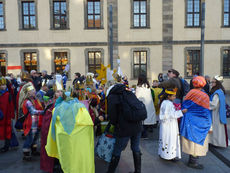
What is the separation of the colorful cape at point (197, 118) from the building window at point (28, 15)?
14.0 m

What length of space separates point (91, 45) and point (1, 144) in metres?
10.5

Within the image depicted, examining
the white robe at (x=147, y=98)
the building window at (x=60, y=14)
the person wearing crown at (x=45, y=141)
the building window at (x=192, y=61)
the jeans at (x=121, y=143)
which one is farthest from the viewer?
the building window at (x=192, y=61)

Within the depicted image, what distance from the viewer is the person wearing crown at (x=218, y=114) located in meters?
4.64

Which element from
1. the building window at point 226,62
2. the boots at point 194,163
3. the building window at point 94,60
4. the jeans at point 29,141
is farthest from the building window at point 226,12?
the jeans at point 29,141

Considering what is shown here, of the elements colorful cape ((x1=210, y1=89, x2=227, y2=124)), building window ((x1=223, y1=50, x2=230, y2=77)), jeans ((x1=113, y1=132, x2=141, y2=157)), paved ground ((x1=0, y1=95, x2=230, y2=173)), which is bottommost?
paved ground ((x1=0, y1=95, x2=230, y2=173))

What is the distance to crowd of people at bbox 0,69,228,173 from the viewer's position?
9.64ft

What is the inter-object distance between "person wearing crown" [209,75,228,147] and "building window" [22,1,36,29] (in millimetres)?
13629

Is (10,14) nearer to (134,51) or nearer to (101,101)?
(134,51)

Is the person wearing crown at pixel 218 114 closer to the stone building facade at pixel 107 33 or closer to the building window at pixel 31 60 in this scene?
the stone building facade at pixel 107 33

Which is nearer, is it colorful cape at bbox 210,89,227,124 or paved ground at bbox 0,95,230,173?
paved ground at bbox 0,95,230,173

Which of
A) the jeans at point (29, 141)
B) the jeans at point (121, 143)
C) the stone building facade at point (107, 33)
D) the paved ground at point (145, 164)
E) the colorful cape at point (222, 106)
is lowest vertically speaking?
the paved ground at point (145, 164)

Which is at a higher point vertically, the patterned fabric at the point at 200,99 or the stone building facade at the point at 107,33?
the stone building facade at the point at 107,33

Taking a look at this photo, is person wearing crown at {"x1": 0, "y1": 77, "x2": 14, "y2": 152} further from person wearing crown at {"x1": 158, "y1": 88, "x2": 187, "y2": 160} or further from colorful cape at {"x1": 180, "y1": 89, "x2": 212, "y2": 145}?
colorful cape at {"x1": 180, "y1": 89, "x2": 212, "y2": 145}

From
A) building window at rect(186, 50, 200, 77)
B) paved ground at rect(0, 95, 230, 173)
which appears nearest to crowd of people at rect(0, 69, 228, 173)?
paved ground at rect(0, 95, 230, 173)
